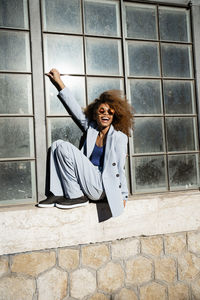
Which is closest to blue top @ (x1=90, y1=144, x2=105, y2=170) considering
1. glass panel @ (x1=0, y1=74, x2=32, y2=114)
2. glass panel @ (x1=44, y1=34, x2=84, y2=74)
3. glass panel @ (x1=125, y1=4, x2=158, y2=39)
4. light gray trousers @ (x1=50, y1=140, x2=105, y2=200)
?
light gray trousers @ (x1=50, y1=140, x2=105, y2=200)

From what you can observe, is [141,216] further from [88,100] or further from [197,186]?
[88,100]

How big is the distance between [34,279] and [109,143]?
5.31ft

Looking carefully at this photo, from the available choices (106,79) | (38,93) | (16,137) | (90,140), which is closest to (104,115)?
(90,140)

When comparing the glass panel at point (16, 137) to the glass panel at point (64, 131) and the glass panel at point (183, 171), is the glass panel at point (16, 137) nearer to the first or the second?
the glass panel at point (64, 131)

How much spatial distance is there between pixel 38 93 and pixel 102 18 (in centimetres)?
124

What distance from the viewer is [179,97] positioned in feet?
12.0

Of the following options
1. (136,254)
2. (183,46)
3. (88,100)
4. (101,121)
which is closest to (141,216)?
(136,254)

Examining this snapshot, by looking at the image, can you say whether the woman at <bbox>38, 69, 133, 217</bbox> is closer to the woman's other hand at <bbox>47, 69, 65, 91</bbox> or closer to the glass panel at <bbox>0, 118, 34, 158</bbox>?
the woman's other hand at <bbox>47, 69, 65, 91</bbox>

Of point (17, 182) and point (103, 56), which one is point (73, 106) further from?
point (17, 182)

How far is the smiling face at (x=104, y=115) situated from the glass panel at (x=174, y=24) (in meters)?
1.30

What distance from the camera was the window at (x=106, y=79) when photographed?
3.15 meters

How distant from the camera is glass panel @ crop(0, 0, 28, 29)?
3150mm

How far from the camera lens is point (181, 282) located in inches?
132

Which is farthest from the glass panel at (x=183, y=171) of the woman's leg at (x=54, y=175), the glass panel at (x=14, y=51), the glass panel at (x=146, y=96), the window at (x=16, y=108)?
the glass panel at (x=14, y=51)
